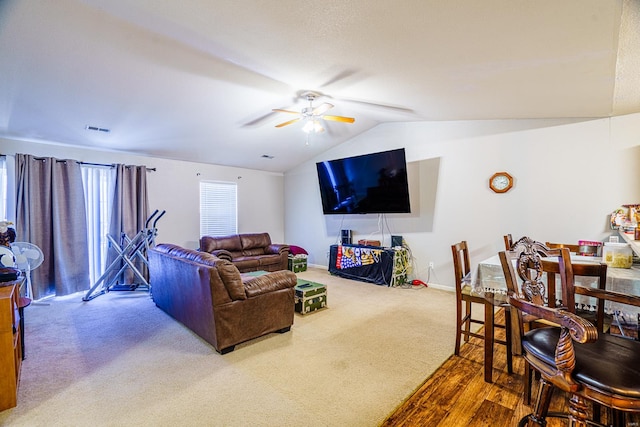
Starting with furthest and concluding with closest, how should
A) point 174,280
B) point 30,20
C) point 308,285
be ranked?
point 308,285, point 174,280, point 30,20

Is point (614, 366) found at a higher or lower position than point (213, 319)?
higher

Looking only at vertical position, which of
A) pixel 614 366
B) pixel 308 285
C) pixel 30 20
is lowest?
pixel 308 285

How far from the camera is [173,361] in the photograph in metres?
2.54

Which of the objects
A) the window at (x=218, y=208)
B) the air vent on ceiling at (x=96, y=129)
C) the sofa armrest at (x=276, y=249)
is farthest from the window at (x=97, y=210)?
the sofa armrest at (x=276, y=249)

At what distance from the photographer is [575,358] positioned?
4.08 feet

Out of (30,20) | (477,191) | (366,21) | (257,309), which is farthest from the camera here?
(477,191)

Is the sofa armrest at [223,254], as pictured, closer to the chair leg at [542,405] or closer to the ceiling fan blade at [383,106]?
the ceiling fan blade at [383,106]

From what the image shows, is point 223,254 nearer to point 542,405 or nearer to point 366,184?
point 366,184

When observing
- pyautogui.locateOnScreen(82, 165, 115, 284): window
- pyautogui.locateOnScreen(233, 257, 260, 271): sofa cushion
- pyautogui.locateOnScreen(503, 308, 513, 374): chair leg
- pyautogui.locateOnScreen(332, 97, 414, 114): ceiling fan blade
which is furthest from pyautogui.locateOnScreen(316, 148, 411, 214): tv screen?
pyautogui.locateOnScreen(82, 165, 115, 284): window

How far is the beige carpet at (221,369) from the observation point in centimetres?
188

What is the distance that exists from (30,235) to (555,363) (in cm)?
580

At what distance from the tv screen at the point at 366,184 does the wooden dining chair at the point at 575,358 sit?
10.9 feet

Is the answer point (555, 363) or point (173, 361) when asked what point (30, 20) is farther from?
point (555, 363)

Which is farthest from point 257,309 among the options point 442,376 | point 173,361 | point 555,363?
point 555,363
